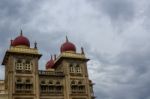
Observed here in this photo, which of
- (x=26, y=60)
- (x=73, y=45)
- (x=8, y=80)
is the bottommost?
(x=8, y=80)

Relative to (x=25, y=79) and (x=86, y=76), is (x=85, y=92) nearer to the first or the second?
(x=86, y=76)

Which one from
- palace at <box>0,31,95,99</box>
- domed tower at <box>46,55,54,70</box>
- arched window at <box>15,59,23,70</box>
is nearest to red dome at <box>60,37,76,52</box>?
palace at <box>0,31,95,99</box>

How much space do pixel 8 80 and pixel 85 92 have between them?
14.5 meters

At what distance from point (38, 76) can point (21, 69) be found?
10.8 ft

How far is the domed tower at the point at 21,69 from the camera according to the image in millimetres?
48812

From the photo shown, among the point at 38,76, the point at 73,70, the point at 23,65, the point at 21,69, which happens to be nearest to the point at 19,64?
the point at 23,65

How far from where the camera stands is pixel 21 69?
167 feet

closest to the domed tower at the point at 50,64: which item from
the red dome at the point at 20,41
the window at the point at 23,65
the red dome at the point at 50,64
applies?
the red dome at the point at 50,64

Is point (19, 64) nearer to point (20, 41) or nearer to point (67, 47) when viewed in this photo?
point (20, 41)

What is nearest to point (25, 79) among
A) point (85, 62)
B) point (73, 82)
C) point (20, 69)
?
point (20, 69)

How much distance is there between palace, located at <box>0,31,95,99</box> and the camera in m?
49.5

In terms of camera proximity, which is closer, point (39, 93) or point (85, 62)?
point (39, 93)

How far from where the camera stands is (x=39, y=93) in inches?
1973

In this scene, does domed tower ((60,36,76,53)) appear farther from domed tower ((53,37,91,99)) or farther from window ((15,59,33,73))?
window ((15,59,33,73))
